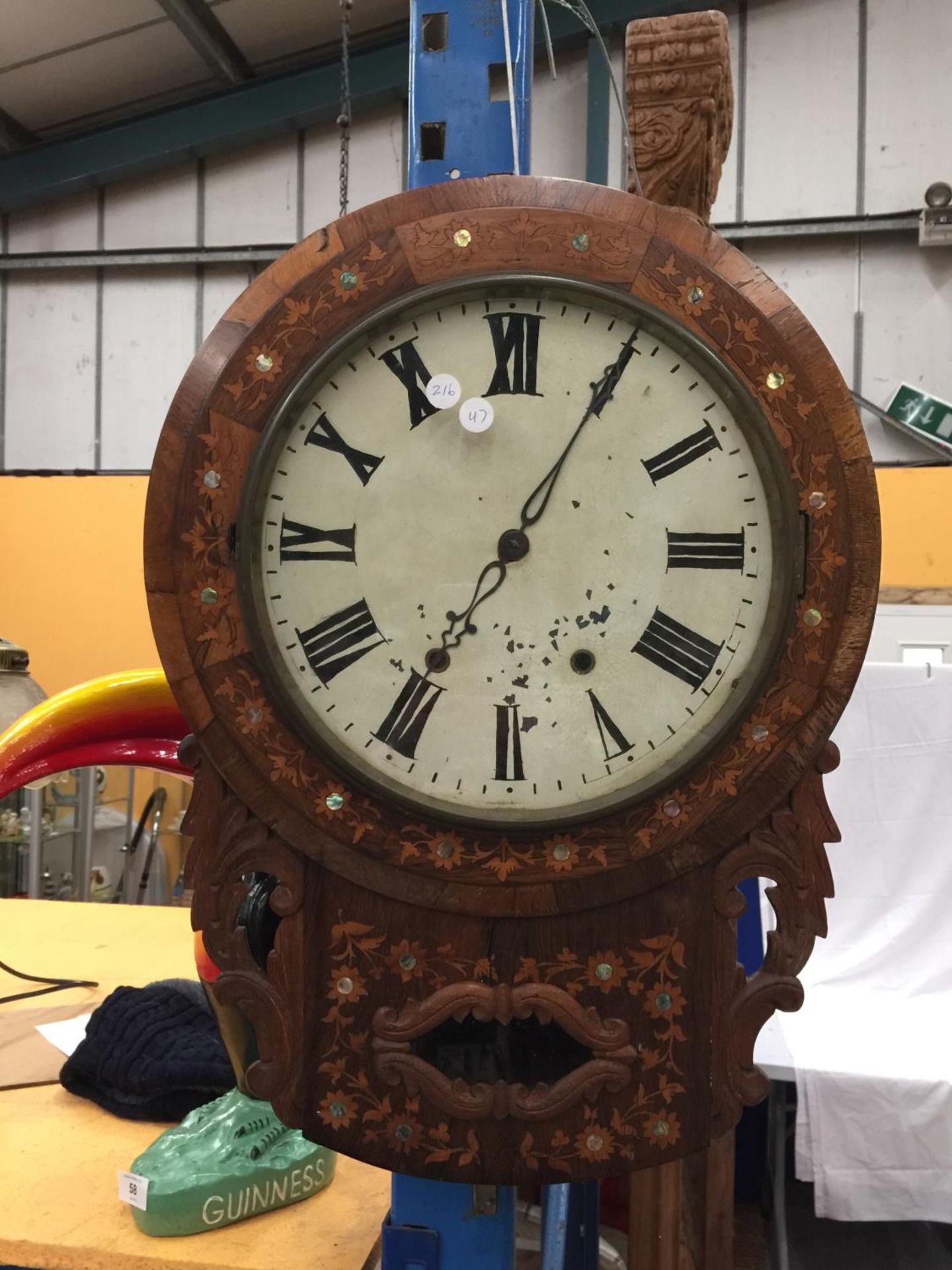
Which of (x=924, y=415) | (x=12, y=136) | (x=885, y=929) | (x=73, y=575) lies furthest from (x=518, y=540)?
(x=12, y=136)

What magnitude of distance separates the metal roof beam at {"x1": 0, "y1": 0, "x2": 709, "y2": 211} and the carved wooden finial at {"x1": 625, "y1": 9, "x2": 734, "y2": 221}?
166 inches

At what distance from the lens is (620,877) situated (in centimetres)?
73

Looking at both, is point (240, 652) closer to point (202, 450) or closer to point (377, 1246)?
point (202, 450)

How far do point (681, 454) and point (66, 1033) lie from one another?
1.29 metres

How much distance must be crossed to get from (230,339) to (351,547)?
175 millimetres

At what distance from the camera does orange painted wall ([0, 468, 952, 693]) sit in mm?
4867

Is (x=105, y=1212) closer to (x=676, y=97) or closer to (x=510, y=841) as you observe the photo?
(x=510, y=841)

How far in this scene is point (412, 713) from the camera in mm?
735

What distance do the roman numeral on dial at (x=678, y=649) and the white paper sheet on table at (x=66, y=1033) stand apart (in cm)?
112

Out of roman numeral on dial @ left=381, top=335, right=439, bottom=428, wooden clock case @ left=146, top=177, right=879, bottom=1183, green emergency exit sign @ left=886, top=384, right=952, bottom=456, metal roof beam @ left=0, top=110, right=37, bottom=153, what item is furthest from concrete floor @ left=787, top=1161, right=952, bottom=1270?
metal roof beam @ left=0, top=110, right=37, bottom=153

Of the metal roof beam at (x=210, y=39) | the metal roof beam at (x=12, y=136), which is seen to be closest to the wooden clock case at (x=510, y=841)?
the metal roof beam at (x=210, y=39)

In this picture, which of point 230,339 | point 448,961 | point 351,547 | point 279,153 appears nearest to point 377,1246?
point 448,961

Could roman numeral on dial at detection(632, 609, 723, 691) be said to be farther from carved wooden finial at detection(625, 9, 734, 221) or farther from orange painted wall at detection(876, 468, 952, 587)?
orange painted wall at detection(876, 468, 952, 587)

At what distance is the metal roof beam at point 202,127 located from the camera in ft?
15.3
